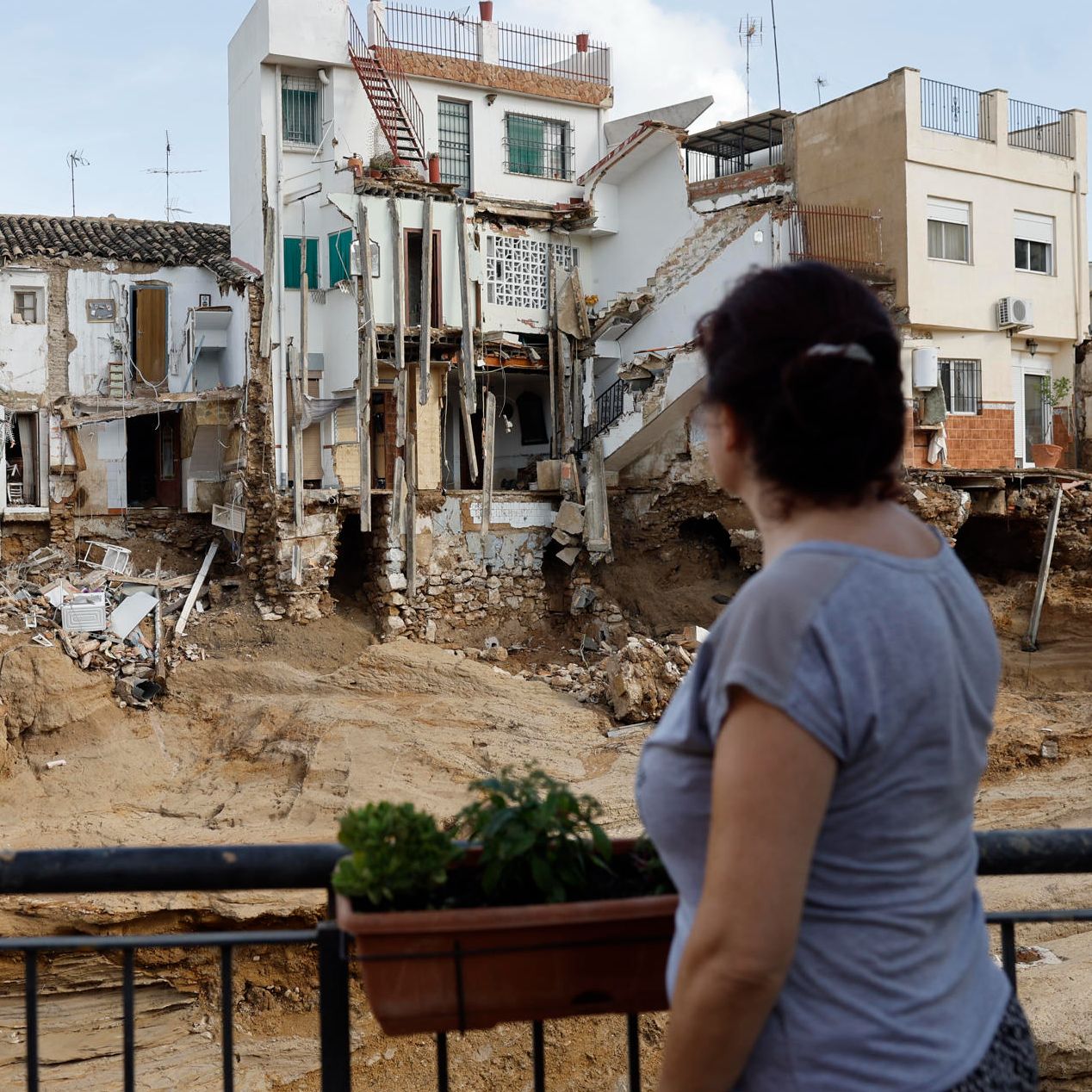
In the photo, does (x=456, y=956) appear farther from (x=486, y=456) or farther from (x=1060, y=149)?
(x=1060, y=149)

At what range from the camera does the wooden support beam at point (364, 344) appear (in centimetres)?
2203

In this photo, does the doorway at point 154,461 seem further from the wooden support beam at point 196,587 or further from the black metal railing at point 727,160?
the black metal railing at point 727,160

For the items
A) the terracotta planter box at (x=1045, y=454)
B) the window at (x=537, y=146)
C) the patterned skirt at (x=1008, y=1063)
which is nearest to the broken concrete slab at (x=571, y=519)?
the window at (x=537, y=146)

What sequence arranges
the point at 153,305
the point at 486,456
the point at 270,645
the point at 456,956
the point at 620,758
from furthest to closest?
1. the point at 153,305
2. the point at 486,456
3. the point at 270,645
4. the point at 620,758
5. the point at 456,956

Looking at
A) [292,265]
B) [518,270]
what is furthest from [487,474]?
[292,265]

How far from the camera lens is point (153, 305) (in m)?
25.2

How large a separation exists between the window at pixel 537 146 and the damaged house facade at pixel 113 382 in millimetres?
6353

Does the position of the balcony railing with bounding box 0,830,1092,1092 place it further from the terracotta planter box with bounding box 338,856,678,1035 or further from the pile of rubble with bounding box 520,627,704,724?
the pile of rubble with bounding box 520,627,704,724

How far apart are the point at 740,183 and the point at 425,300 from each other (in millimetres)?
7171

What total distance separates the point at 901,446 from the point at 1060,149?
2757cm

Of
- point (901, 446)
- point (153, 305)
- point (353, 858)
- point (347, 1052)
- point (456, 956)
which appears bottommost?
point (347, 1052)

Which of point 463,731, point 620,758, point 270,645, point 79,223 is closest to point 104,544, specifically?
point 270,645

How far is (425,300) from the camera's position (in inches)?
891

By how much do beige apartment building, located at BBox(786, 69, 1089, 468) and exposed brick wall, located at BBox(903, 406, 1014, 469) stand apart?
0.08ft
